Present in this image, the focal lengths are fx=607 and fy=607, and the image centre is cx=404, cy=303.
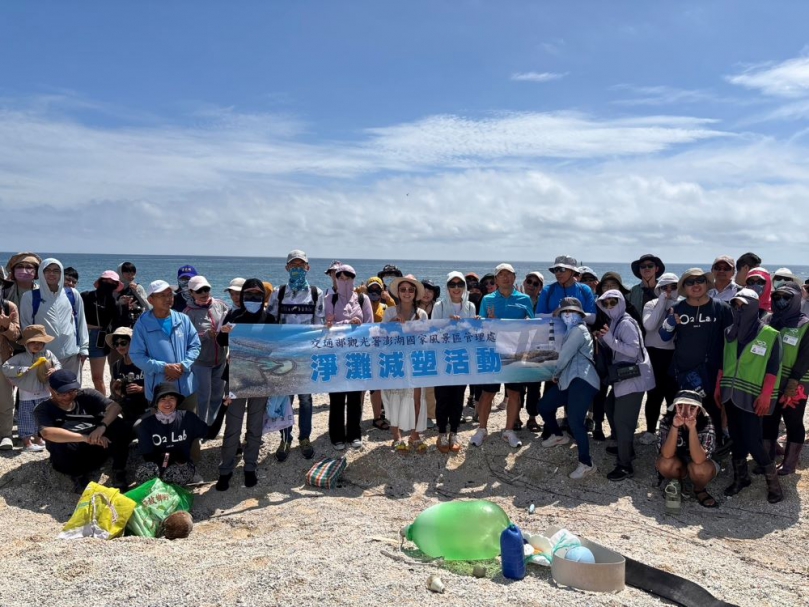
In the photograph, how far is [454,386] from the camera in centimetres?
718

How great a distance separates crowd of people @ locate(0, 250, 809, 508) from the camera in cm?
623

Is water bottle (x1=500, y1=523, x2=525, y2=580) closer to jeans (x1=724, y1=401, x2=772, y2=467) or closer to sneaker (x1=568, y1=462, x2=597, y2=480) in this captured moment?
sneaker (x1=568, y1=462, x2=597, y2=480)

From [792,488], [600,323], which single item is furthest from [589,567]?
[792,488]

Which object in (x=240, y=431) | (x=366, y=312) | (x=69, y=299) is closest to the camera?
(x=240, y=431)

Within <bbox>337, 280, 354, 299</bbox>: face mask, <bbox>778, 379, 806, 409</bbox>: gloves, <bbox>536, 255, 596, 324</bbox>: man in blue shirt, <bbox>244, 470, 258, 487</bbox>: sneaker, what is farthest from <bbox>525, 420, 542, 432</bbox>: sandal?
<bbox>244, 470, 258, 487</bbox>: sneaker

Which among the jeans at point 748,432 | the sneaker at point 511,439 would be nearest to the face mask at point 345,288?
the sneaker at point 511,439

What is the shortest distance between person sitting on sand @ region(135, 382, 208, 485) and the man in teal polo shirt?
329cm

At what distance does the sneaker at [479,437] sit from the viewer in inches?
289

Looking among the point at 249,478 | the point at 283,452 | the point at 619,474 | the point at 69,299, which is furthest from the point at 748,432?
the point at 69,299

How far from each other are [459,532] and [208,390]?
12.2ft

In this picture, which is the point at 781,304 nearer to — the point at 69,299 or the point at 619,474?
the point at 619,474

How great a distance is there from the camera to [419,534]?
485 centimetres

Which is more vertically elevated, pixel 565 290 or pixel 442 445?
pixel 565 290

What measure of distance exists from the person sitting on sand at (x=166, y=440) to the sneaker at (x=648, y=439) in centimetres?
530
